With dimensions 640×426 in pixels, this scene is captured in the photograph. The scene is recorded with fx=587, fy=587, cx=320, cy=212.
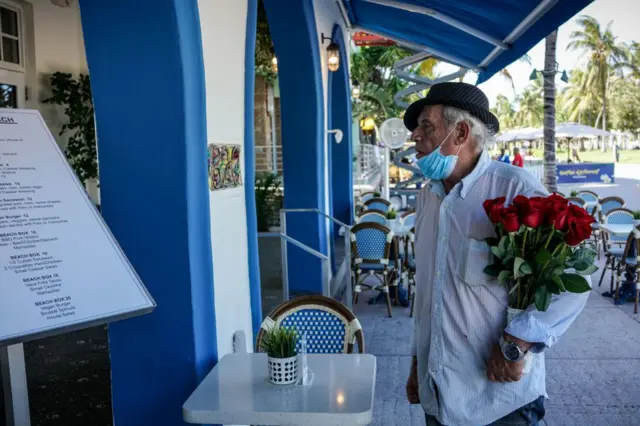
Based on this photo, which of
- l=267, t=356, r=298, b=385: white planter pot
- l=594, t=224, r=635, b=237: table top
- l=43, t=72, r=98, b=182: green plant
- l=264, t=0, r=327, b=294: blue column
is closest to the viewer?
l=267, t=356, r=298, b=385: white planter pot

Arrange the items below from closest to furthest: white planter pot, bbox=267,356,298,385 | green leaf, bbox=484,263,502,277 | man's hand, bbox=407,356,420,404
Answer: green leaf, bbox=484,263,502,277 < white planter pot, bbox=267,356,298,385 < man's hand, bbox=407,356,420,404

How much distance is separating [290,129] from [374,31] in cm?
435

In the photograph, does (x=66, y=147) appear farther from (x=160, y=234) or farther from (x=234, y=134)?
(x=160, y=234)

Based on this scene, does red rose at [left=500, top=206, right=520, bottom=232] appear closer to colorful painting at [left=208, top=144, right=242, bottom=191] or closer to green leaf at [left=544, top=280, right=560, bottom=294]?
green leaf at [left=544, top=280, right=560, bottom=294]

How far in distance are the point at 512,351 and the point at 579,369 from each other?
11.7ft

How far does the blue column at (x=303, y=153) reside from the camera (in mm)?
7289

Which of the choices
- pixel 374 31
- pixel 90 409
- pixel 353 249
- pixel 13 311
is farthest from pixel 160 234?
pixel 374 31

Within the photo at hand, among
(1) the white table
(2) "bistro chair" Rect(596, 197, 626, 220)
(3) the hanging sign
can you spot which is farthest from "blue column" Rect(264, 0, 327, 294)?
(3) the hanging sign

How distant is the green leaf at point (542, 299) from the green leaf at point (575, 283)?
7 cm

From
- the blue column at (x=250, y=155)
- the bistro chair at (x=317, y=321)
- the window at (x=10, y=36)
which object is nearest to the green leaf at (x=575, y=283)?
the bistro chair at (x=317, y=321)

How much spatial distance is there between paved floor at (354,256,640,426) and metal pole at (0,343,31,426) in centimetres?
225

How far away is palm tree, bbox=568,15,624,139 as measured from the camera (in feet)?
149

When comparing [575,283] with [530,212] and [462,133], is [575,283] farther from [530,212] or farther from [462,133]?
[462,133]

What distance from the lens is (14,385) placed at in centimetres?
269
